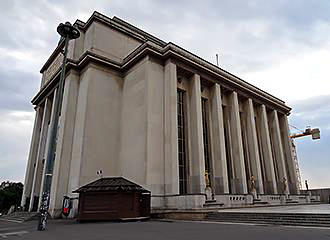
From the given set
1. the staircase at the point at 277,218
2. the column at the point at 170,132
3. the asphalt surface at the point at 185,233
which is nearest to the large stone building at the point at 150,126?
the column at the point at 170,132

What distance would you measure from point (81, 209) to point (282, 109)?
34056mm

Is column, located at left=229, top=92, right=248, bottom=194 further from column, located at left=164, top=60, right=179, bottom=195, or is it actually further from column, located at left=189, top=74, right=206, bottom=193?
column, located at left=164, top=60, right=179, bottom=195

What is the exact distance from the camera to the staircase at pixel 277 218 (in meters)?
11.5

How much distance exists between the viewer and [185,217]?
651 inches

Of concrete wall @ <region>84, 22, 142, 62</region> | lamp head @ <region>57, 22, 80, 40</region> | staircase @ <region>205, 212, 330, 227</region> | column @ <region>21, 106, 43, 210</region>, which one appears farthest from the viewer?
column @ <region>21, 106, 43, 210</region>

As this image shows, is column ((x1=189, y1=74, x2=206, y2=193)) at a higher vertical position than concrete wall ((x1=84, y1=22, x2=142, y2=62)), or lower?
lower

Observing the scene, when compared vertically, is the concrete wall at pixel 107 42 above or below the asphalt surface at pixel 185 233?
above

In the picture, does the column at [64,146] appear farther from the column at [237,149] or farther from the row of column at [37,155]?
the column at [237,149]

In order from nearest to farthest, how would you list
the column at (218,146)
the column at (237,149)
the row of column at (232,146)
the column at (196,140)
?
the column at (196,140)
the row of column at (232,146)
the column at (218,146)
the column at (237,149)

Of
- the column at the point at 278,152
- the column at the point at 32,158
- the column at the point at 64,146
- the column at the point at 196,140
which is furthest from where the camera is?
the column at the point at 278,152

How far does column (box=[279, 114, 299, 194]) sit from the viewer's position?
116 feet

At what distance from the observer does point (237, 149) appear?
28.3 meters


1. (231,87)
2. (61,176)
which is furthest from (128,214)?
(231,87)

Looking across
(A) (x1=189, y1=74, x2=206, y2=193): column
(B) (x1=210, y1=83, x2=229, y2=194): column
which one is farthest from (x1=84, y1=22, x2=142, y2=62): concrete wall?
(B) (x1=210, y1=83, x2=229, y2=194): column
